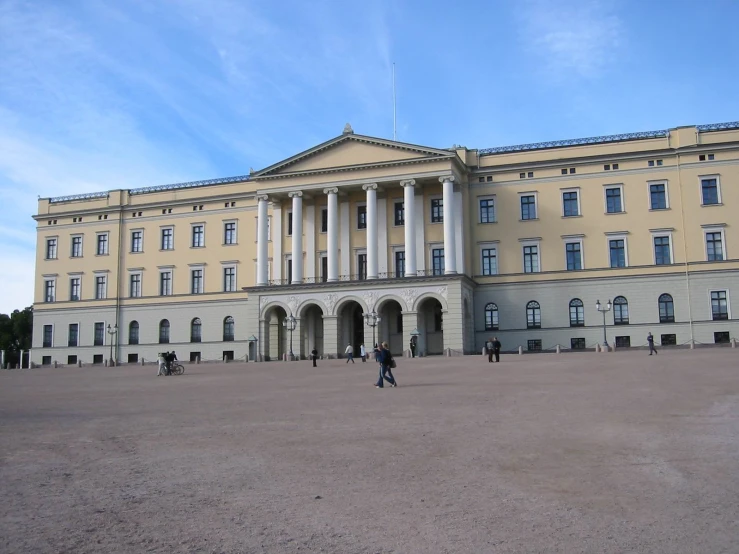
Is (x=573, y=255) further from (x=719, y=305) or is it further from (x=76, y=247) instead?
(x=76, y=247)

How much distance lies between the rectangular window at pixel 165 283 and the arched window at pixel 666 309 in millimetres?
41450

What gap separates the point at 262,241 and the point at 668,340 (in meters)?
31.4

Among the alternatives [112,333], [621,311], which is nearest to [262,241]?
[112,333]

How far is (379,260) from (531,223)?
39.7ft

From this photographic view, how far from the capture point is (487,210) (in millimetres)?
55594

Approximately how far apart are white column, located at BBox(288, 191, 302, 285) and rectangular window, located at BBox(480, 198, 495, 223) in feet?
47.0

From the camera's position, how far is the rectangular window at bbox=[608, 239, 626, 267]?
5238 centimetres

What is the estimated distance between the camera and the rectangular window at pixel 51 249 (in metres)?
68.9

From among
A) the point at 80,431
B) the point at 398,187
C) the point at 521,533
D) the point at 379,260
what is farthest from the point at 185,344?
the point at 521,533

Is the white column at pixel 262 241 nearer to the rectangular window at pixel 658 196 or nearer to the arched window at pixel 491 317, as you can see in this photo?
the arched window at pixel 491 317

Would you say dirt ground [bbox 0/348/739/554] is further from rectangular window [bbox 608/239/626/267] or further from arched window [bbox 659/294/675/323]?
rectangular window [bbox 608/239/626/267]

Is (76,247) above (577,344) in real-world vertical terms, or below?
above

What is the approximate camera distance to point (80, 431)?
13422 mm

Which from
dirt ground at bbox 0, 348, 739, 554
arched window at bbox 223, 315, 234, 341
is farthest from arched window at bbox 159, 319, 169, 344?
dirt ground at bbox 0, 348, 739, 554
